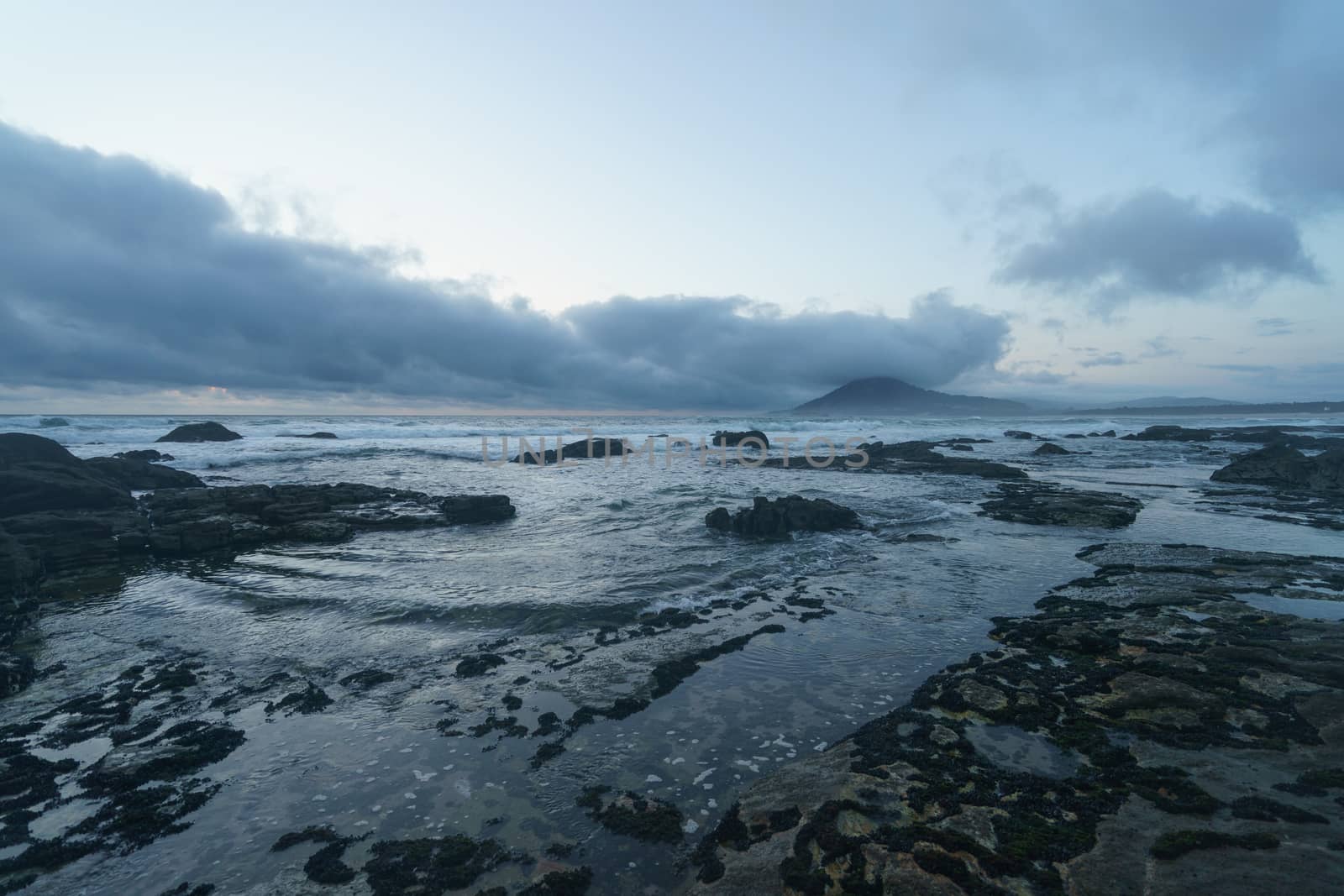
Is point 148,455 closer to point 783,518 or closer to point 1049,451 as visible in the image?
point 783,518

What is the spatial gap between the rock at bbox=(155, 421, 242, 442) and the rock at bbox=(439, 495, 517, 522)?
55.9m

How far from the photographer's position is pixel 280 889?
16.7 ft

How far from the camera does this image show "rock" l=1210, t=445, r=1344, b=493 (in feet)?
89.6

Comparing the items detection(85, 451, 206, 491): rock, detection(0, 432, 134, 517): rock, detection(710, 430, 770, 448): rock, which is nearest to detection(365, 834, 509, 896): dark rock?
detection(0, 432, 134, 517): rock

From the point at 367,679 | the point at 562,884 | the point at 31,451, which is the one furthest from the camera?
the point at 31,451

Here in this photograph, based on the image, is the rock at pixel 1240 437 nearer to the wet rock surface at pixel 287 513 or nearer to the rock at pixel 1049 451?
the rock at pixel 1049 451

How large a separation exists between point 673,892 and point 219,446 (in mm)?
69059

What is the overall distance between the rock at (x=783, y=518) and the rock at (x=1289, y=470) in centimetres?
2520

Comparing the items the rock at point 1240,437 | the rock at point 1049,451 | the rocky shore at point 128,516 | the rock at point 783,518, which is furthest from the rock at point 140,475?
the rock at point 1240,437

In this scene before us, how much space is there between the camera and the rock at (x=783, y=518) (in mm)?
20344

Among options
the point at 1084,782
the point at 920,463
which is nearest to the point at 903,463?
the point at 920,463

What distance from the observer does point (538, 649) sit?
34.6ft

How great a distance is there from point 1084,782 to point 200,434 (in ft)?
258

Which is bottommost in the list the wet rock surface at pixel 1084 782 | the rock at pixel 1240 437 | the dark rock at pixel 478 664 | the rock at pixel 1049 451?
the dark rock at pixel 478 664
